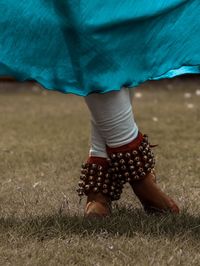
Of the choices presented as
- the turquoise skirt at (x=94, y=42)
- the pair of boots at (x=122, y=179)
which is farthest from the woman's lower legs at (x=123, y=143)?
the turquoise skirt at (x=94, y=42)

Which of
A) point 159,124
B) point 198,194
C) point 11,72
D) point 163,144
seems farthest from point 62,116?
point 11,72

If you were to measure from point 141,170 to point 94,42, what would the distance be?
480 millimetres

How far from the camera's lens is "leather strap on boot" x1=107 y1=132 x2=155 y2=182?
250 cm

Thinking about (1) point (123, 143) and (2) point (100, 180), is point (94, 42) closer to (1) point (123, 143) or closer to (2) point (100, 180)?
(1) point (123, 143)

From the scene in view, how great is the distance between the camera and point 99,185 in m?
2.61

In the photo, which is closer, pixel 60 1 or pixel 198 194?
pixel 60 1

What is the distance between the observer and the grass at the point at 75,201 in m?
2.14

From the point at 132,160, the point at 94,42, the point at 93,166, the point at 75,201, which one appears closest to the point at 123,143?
the point at 132,160

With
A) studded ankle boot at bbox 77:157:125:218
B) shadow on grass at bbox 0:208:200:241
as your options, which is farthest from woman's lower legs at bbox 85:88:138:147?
shadow on grass at bbox 0:208:200:241

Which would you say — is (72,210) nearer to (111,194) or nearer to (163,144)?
(111,194)

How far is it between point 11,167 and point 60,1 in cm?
171

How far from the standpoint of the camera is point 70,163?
4.04 meters

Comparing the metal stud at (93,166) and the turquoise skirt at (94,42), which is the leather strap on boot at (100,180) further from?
the turquoise skirt at (94,42)

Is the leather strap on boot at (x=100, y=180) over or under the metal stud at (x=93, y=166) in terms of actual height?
under
